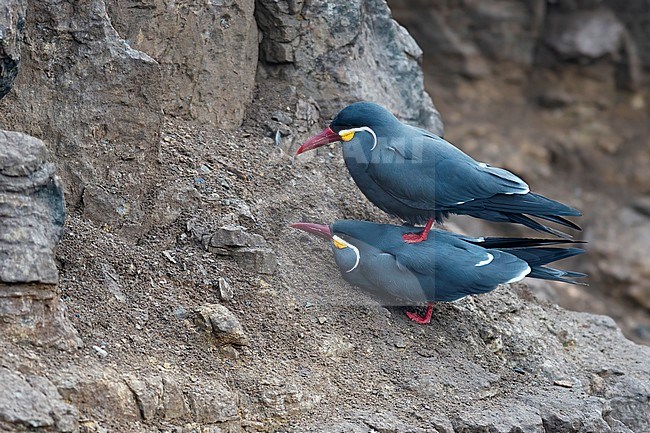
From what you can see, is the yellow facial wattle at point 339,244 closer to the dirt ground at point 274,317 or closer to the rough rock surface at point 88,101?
the dirt ground at point 274,317

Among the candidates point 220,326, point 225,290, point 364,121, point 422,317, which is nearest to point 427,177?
point 364,121

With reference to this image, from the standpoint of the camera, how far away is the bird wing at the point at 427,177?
4426mm

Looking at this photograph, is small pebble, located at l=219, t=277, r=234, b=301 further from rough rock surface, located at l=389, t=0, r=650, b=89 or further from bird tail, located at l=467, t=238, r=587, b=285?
rough rock surface, located at l=389, t=0, r=650, b=89

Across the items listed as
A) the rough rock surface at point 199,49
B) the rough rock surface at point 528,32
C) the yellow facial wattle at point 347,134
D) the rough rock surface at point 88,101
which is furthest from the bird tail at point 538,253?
the rough rock surface at point 528,32

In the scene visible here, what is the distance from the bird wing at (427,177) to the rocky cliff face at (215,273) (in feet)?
1.54

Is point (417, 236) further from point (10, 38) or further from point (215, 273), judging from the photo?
point (10, 38)

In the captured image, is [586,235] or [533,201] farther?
[586,235]

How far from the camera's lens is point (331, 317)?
4277 mm

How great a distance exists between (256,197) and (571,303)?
5.16 metres

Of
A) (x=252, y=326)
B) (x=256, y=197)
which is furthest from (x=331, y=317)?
(x=256, y=197)

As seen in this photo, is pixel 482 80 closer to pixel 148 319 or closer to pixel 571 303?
pixel 571 303

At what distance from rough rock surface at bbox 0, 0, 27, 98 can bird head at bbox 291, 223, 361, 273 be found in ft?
4.69

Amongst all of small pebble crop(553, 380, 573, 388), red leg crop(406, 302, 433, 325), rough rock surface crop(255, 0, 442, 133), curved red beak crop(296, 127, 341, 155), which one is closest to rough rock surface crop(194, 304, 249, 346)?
red leg crop(406, 302, 433, 325)

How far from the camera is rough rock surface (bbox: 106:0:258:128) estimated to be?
460 cm
